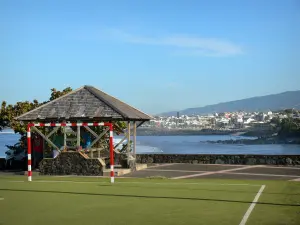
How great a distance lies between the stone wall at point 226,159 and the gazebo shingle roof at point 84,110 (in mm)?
4161

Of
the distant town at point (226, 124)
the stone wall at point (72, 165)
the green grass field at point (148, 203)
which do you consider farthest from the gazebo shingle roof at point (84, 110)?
the distant town at point (226, 124)

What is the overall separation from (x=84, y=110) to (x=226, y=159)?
7.77m

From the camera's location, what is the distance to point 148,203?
10.3 m

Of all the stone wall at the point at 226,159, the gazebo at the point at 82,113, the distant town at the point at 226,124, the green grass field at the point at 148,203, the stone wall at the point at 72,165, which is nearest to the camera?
the green grass field at the point at 148,203

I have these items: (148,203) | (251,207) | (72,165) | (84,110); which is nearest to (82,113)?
(84,110)

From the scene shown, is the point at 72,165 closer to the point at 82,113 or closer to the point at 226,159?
the point at 82,113

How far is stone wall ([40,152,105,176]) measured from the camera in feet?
61.8

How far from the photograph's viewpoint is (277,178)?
55.0 feet

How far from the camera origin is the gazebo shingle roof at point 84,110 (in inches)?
785

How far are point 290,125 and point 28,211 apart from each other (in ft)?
289

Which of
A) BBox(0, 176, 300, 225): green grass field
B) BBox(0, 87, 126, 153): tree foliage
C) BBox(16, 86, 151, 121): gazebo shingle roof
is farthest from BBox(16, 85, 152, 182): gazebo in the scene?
BBox(0, 176, 300, 225): green grass field

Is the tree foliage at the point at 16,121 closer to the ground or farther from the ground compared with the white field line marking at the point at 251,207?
farther from the ground

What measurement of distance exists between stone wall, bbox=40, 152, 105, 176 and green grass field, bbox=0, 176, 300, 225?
4158 millimetres

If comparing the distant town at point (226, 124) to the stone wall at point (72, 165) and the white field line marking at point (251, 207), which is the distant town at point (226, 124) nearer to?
the stone wall at point (72, 165)
